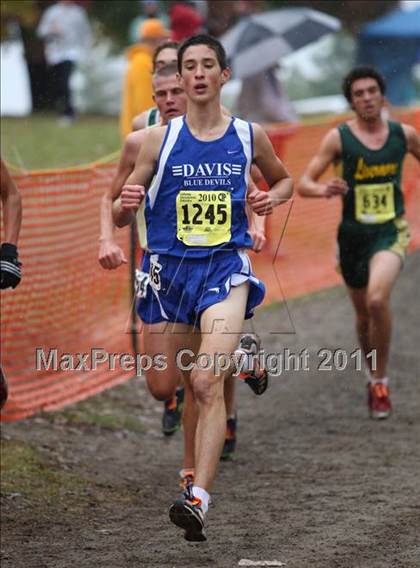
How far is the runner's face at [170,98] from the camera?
762 centimetres

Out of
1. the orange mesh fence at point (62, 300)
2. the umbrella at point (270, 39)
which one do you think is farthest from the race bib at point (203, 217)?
the umbrella at point (270, 39)

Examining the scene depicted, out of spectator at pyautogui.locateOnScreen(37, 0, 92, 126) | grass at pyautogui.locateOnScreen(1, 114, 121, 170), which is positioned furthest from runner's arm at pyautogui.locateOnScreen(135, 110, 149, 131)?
spectator at pyautogui.locateOnScreen(37, 0, 92, 126)

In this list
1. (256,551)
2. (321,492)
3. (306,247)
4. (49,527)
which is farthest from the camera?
(306,247)

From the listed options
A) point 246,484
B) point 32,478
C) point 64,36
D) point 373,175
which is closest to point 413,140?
Result: point 373,175

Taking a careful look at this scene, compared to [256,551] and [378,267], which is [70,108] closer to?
[378,267]

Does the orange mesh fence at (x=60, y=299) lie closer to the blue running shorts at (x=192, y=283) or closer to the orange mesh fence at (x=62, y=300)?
the orange mesh fence at (x=62, y=300)

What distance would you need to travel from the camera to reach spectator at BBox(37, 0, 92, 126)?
2095cm

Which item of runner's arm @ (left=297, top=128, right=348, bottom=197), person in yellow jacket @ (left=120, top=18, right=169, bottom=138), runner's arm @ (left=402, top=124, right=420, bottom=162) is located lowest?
runner's arm @ (left=297, top=128, right=348, bottom=197)

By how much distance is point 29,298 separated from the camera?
31.1ft

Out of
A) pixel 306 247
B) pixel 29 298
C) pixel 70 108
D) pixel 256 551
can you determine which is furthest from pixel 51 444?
pixel 70 108

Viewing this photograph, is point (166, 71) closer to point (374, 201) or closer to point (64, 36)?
point (374, 201)

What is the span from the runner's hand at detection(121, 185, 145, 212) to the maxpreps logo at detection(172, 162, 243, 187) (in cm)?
19

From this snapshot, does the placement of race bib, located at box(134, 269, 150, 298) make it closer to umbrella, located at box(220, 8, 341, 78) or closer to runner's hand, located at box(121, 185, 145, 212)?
runner's hand, located at box(121, 185, 145, 212)

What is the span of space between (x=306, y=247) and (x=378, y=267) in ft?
15.6
